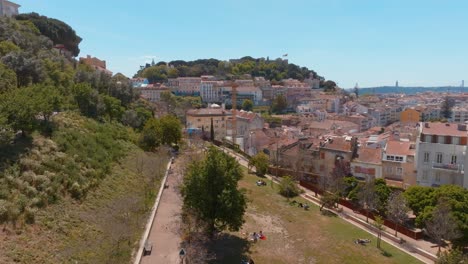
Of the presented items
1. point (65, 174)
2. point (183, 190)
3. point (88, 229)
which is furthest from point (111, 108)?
point (88, 229)

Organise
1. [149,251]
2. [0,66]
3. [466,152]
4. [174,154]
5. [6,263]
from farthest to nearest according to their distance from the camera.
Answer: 1. [174,154]
2. [466,152]
3. [0,66]
4. [149,251]
5. [6,263]

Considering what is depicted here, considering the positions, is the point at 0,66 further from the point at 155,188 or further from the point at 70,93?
the point at 155,188

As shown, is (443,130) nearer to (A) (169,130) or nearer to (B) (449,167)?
(B) (449,167)

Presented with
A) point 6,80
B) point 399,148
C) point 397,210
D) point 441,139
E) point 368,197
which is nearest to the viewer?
point 6,80

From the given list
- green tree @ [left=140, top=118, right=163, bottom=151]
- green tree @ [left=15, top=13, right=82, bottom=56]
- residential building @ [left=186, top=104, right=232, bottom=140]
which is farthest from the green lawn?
green tree @ [left=15, top=13, right=82, bottom=56]

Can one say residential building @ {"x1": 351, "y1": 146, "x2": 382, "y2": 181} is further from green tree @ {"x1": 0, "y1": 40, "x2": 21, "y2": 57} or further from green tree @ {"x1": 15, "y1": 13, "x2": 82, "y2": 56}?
green tree @ {"x1": 15, "y1": 13, "x2": 82, "y2": 56}

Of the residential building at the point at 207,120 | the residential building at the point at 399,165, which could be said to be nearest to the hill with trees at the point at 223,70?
the residential building at the point at 207,120

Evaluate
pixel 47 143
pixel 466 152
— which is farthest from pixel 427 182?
pixel 47 143
